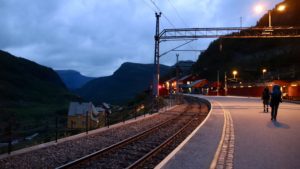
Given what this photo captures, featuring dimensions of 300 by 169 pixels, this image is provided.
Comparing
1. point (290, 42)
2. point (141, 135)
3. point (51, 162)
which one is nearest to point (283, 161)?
point (51, 162)

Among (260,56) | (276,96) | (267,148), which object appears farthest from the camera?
(260,56)

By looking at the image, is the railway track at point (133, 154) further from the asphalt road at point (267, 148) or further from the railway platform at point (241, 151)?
the asphalt road at point (267, 148)

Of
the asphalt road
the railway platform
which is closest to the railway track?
the railway platform

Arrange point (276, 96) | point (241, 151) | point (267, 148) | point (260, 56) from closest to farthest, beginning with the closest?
point (241, 151), point (267, 148), point (276, 96), point (260, 56)

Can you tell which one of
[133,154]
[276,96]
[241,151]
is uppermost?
[276,96]

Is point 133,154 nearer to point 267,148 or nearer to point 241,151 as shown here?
point 241,151

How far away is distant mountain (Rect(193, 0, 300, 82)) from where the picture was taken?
323ft

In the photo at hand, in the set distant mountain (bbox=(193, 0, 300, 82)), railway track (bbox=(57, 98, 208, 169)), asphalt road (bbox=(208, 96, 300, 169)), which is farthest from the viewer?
distant mountain (bbox=(193, 0, 300, 82))

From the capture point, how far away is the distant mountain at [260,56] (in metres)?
98.4

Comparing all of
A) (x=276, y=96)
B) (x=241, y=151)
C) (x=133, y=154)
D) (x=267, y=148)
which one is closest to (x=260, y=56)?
(x=276, y=96)

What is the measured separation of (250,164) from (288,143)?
3.81m

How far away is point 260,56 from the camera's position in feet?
397

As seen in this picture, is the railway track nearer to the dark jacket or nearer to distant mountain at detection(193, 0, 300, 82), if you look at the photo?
the dark jacket

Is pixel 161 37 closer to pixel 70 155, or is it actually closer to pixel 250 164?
pixel 70 155
